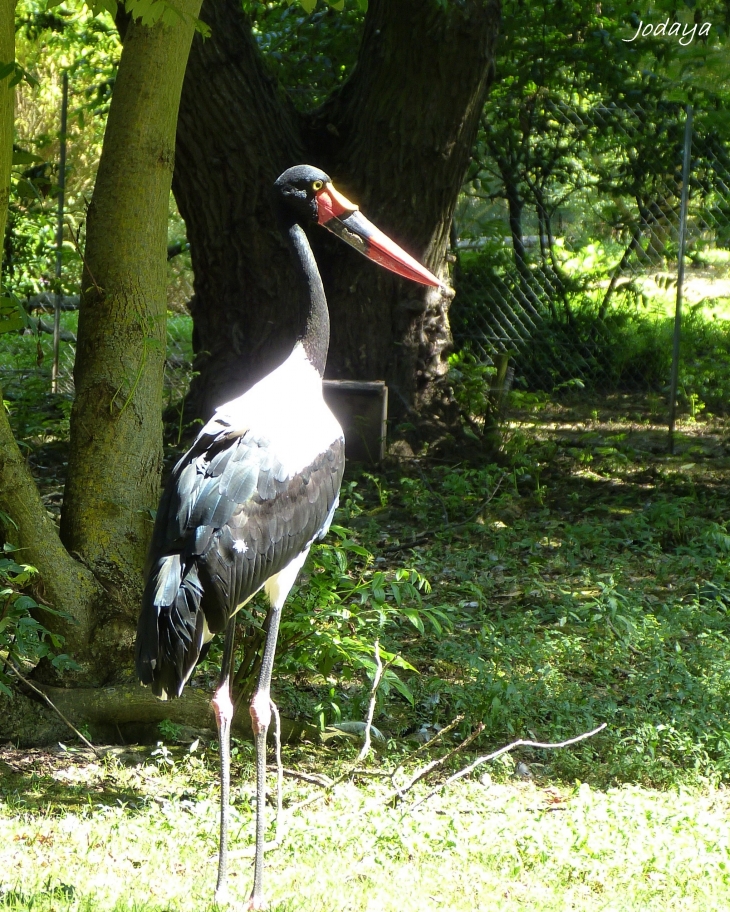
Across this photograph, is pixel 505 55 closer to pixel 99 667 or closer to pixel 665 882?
pixel 99 667

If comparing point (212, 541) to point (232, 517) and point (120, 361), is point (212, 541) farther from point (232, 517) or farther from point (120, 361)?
point (120, 361)

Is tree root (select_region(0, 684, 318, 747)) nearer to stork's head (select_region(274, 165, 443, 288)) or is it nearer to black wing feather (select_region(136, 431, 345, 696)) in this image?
black wing feather (select_region(136, 431, 345, 696))

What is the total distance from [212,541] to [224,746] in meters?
0.61

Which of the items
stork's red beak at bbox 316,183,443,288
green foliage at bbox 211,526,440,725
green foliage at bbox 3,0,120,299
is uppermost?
green foliage at bbox 3,0,120,299

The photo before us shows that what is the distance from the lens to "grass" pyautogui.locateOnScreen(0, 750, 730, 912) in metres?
2.67

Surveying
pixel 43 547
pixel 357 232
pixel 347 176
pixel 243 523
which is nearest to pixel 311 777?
pixel 243 523

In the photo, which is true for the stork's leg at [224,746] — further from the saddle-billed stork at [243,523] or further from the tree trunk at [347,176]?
the tree trunk at [347,176]

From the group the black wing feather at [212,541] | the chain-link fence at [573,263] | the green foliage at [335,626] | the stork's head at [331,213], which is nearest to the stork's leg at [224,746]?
the black wing feather at [212,541]

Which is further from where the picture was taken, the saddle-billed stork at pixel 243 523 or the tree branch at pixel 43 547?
the tree branch at pixel 43 547

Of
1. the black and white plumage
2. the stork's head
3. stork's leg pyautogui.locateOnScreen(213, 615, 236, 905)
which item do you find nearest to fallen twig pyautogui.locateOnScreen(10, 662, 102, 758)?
stork's leg pyautogui.locateOnScreen(213, 615, 236, 905)

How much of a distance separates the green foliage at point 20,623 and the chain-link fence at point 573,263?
16.5ft

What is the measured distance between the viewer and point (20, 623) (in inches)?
124

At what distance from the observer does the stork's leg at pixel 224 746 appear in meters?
2.71

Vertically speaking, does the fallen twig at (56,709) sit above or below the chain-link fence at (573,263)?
below
